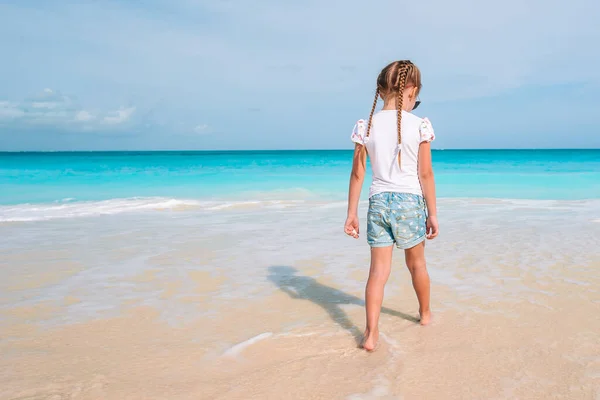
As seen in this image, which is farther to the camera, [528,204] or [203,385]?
[528,204]

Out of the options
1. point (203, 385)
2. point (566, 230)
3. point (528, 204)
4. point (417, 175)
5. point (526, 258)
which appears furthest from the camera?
point (528, 204)

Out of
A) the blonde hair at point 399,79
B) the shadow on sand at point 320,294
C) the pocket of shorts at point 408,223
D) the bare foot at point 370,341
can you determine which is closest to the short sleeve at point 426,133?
the blonde hair at point 399,79

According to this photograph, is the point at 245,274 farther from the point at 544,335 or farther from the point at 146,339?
the point at 544,335

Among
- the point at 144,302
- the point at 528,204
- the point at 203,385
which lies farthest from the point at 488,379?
the point at 528,204

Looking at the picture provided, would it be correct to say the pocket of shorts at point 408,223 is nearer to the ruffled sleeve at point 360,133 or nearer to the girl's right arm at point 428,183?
the girl's right arm at point 428,183

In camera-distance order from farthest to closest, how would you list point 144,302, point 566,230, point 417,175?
point 566,230
point 144,302
point 417,175

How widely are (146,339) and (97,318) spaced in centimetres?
65

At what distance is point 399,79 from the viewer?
118 inches

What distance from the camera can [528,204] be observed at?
1083 cm

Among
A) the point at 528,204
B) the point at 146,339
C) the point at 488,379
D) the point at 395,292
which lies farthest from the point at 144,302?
the point at 528,204

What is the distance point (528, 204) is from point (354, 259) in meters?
7.06

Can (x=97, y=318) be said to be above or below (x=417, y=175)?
below

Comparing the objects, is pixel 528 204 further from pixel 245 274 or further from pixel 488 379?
pixel 488 379

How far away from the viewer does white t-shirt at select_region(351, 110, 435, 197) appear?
300 centimetres
